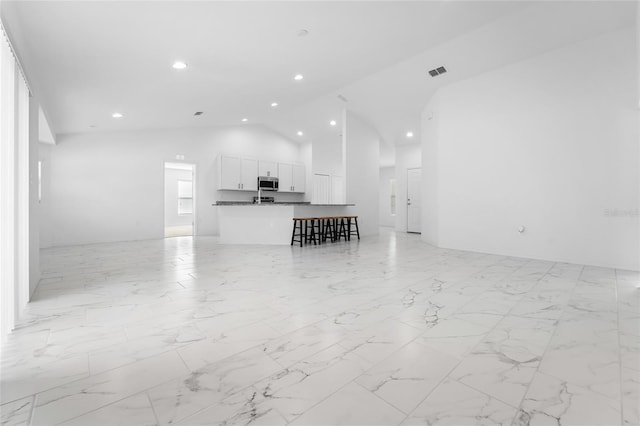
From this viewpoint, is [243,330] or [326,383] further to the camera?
[243,330]

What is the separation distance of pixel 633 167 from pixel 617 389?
3881mm

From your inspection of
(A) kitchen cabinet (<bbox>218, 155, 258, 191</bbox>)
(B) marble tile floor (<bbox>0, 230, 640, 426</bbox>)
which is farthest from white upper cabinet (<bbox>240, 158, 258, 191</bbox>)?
(B) marble tile floor (<bbox>0, 230, 640, 426</bbox>)

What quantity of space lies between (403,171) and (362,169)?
2027 millimetres

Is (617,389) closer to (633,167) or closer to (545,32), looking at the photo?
(633,167)

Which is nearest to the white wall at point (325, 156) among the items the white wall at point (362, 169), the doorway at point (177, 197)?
the white wall at point (362, 169)

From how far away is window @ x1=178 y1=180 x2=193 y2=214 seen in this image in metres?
12.4

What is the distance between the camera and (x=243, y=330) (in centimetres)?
205

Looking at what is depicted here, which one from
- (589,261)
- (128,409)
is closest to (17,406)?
(128,409)

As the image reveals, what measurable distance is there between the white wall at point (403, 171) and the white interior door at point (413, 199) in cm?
12

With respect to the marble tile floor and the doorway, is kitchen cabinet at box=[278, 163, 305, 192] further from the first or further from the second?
the marble tile floor

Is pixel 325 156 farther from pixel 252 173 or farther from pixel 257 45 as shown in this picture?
pixel 257 45

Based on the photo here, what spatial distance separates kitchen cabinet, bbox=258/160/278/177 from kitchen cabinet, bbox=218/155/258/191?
0.45 ft

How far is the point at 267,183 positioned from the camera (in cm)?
945

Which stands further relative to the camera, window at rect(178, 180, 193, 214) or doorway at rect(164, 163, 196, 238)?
window at rect(178, 180, 193, 214)
